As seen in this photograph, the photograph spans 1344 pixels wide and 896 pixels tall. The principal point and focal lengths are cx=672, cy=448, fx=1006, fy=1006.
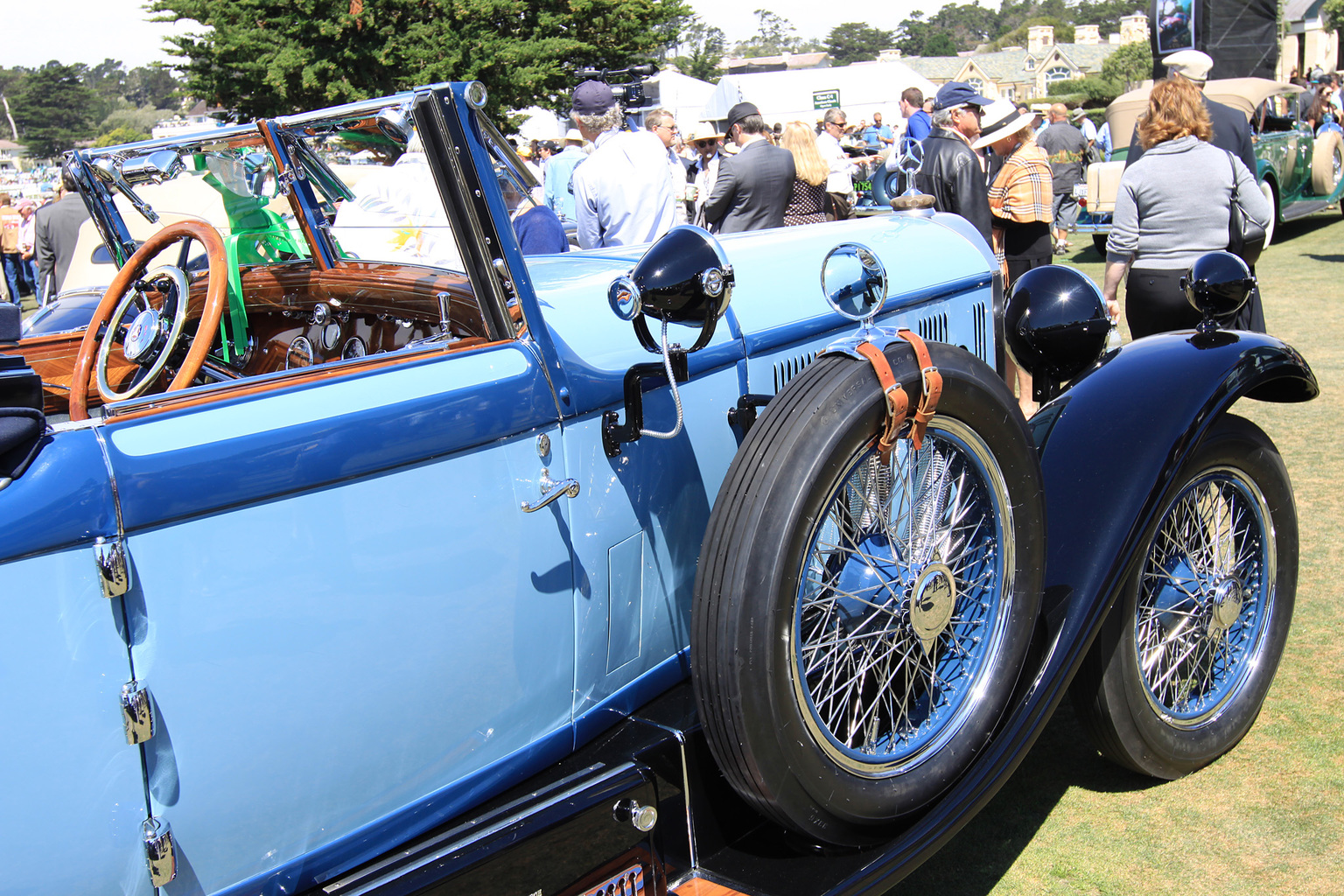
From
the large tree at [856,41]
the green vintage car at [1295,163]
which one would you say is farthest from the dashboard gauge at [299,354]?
the large tree at [856,41]

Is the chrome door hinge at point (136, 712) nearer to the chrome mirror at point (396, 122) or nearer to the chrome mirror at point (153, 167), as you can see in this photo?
the chrome mirror at point (396, 122)

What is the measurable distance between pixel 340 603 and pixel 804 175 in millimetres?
5863

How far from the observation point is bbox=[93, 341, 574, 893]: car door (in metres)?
1.37

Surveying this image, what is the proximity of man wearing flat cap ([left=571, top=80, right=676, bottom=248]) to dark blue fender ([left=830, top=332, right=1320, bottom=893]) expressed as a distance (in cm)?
292

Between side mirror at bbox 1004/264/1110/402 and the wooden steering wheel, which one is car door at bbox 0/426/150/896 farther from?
side mirror at bbox 1004/264/1110/402

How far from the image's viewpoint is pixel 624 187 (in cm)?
521

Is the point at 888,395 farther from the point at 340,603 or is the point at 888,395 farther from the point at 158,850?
the point at 158,850

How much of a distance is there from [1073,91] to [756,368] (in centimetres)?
6905

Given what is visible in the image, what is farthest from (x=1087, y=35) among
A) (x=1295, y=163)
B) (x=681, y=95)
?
(x=1295, y=163)

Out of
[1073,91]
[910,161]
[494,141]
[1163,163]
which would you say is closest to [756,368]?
[494,141]

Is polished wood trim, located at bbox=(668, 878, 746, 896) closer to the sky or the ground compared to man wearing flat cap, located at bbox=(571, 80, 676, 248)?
closer to the ground

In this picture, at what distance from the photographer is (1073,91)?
62812 mm

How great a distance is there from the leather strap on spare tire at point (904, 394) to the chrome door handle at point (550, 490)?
0.58 m

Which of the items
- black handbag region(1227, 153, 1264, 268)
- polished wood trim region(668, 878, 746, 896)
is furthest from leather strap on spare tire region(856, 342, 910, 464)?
black handbag region(1227, 153, 1264, 268)
